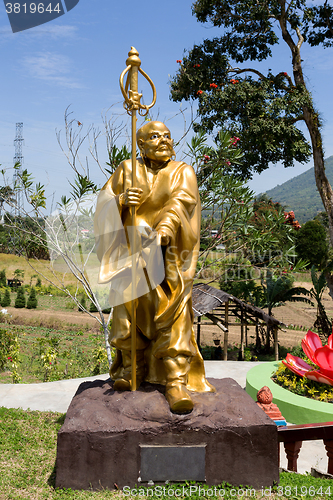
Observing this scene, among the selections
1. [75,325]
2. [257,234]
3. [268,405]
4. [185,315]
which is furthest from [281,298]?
[185,315]

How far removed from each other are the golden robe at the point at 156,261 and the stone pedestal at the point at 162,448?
593 mm

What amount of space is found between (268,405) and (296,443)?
0.76m

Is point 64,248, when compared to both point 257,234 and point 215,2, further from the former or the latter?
point 215,2

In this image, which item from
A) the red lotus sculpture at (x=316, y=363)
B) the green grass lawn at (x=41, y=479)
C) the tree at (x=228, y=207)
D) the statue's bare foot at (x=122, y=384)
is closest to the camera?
the green grass lawn at (x=41, y=479)

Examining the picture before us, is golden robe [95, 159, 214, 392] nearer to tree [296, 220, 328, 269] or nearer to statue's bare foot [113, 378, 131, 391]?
statue's bare foot [113, 378, 131, 391]

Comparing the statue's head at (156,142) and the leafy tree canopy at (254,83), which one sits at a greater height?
the leafy tree canopy at (254,83)

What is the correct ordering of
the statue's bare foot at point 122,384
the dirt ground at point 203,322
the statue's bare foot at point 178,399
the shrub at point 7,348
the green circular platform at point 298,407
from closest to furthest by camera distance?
the statue's bare foot at point 178,399 → the statue's bare foot at point 122,384 → the green circular platform at point 298,407 → the shrub at point 7,348 → the dirt ground at point 203,322

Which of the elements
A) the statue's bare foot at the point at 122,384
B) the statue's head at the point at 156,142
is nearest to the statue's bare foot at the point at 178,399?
the statue's bare foot at the point at 122,384

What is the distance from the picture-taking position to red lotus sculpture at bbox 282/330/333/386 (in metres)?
6.38

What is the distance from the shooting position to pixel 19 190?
292 inches

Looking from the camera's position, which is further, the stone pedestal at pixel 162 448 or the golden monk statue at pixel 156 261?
the golden monk statue at pixel 156 261

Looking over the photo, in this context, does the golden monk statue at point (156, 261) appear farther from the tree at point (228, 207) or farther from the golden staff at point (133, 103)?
the tree at point (228, 207)

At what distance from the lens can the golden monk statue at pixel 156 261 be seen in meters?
3.99

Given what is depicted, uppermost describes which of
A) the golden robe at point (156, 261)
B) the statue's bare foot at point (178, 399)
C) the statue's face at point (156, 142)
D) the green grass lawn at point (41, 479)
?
the statue's face at point (156, 142)
